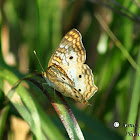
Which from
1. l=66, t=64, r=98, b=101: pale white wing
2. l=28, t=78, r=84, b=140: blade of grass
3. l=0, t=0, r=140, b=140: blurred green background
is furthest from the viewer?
l=66, t=64, r=98, b=101: pale white wing

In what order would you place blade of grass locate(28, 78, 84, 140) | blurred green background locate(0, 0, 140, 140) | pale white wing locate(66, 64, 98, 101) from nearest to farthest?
blade of grass locate(28, 78, 84, 140), blurred green background locate(0, 0, 140, 140), pale white wing locate(66, 64, 98, 101)

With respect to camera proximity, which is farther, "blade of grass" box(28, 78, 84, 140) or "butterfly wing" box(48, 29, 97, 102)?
"butterfly wing" box(48, 29, 97, 102)

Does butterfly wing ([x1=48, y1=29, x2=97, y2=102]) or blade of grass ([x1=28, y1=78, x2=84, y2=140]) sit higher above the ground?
butterfly wing ([x1=48, y1=29, x2=97, y2=102])

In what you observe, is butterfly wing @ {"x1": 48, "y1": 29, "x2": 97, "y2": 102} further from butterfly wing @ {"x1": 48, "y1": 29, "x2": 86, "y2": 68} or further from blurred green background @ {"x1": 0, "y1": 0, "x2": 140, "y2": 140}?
blurred green background @ {"x1": 0, "y1": 0, "x2": 140, "y2": 140}

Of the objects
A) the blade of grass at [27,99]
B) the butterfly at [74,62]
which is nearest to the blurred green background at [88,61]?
the blade of grass at [27,99]

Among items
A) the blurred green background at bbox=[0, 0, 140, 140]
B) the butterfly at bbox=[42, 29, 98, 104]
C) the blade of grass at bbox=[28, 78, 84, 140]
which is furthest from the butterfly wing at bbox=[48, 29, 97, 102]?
the blade of grass at bbox=[28, 78, 84, 140]

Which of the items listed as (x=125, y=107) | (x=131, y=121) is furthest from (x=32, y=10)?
(x=131, y=121)

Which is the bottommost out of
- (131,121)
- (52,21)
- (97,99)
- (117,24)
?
(97,99)

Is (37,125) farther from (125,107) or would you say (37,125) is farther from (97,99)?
(125,107)
